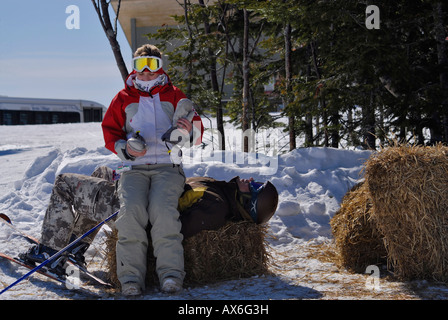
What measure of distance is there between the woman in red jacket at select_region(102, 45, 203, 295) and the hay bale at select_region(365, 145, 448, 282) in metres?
1.58

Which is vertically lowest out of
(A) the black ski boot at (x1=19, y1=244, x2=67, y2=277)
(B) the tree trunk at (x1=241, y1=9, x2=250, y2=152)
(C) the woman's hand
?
(A) the black ski boot at (x1=19, y1=244, x2=67, y2=277)

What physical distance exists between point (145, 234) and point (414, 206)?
207 centimetres

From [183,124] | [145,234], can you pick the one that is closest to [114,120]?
[183,124]

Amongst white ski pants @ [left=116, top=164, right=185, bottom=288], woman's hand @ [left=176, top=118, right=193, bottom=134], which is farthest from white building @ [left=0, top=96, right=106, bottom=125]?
white ski pants @ [left=116, top=164, right=185, bottom=288]

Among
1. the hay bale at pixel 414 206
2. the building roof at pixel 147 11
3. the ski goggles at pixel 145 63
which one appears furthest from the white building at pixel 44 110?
the hay bale at pixel 414 206

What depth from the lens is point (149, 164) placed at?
12.5ft

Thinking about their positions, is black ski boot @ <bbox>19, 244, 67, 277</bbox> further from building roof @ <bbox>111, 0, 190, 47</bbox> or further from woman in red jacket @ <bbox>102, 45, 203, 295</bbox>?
building roof @ <bbox>111, 0, 190, 47</bbox>

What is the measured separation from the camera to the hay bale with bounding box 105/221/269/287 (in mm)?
3660

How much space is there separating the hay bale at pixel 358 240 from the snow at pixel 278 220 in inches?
6.7

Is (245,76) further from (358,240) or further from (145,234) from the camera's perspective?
(145,234)

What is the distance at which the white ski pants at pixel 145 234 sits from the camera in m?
3.42

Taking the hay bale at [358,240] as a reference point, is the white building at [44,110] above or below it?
above

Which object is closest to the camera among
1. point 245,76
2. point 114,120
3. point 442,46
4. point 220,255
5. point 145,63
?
point 220,255

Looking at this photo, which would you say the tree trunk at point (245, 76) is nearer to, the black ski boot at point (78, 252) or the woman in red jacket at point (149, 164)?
the woman in red jacket at point (149, 164)
